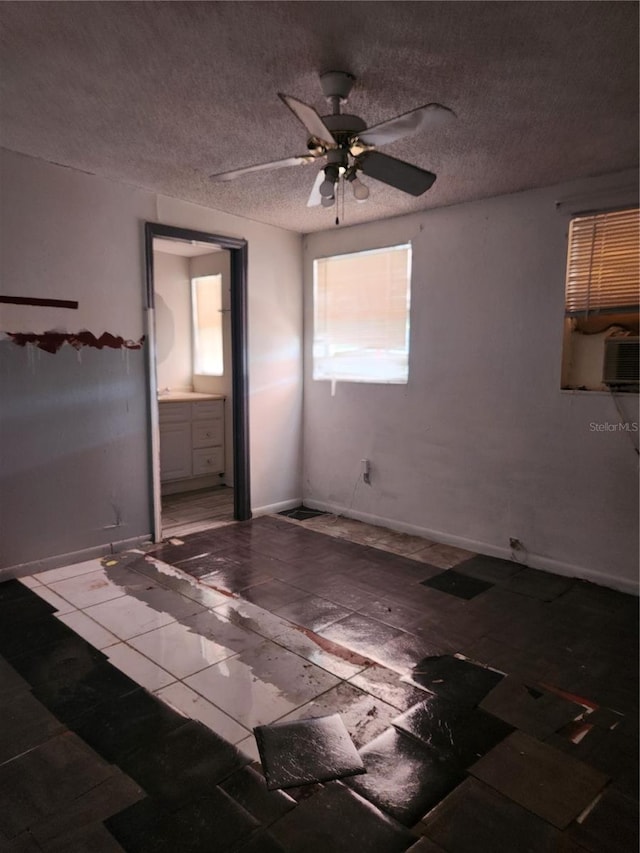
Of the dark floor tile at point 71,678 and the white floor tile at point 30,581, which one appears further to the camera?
the white floor tile at point 30,581

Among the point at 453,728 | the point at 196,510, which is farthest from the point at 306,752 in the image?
the point at 196,510

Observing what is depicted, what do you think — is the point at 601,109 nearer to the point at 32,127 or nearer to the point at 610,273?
the point at 610,273

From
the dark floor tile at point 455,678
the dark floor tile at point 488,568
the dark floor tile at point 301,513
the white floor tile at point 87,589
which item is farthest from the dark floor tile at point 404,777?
the dark floor tile at point 301,513

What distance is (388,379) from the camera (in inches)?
173

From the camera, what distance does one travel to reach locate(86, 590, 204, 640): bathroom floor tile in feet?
8.97

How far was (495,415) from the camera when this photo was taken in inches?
147

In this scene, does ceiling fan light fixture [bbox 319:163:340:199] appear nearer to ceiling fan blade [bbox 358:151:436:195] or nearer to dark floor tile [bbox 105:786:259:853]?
ceiling fan blade [bbox 358:151:436:195]

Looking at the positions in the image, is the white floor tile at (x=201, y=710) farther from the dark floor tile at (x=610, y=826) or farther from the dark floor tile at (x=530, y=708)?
the dark floor tile at (x=610, y=826)

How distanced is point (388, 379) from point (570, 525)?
176cm

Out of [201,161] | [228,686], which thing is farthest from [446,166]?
[228,686]

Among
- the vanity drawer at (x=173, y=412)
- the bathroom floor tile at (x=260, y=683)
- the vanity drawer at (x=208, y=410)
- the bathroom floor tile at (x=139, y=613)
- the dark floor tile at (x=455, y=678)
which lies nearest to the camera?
the bathroom floor tile at (x=260, y=683)

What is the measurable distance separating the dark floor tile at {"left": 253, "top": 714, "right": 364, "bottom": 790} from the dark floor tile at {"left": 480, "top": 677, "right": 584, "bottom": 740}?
0.63 meters

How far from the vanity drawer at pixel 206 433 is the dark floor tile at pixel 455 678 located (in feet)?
11.9

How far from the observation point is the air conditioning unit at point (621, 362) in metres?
3.11
